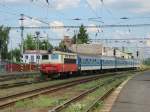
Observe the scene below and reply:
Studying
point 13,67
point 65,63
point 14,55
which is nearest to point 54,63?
point 65,63

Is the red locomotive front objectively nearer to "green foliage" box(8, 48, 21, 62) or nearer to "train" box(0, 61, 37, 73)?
"train" box(0, 61, 37, 73)

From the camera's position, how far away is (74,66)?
170 ft

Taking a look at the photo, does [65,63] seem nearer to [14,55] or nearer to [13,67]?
[13,67]

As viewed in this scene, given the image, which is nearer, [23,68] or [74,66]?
[74,66]

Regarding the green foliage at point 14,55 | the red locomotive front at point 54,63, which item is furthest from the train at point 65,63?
the green foliage at point 14,55

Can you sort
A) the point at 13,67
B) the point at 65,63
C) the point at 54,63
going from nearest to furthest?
the point at 54,63 < the point at 65,63 < the point at 13,67

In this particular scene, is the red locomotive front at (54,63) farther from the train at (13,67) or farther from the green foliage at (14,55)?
the green foliage at (14,55)

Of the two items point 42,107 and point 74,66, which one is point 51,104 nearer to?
point 42,107

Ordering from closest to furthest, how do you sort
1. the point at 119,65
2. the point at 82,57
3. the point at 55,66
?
the point at 55,66 < the point at 82,57 < the point at 119,65

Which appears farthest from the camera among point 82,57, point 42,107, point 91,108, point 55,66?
point 82,57

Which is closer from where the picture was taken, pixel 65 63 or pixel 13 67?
pixel 65 63

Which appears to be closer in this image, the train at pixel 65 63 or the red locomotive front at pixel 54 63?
the red locomotive front at pixel 54 63

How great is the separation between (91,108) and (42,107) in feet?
7.32

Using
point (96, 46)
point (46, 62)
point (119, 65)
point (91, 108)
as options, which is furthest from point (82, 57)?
point (96, 46)
